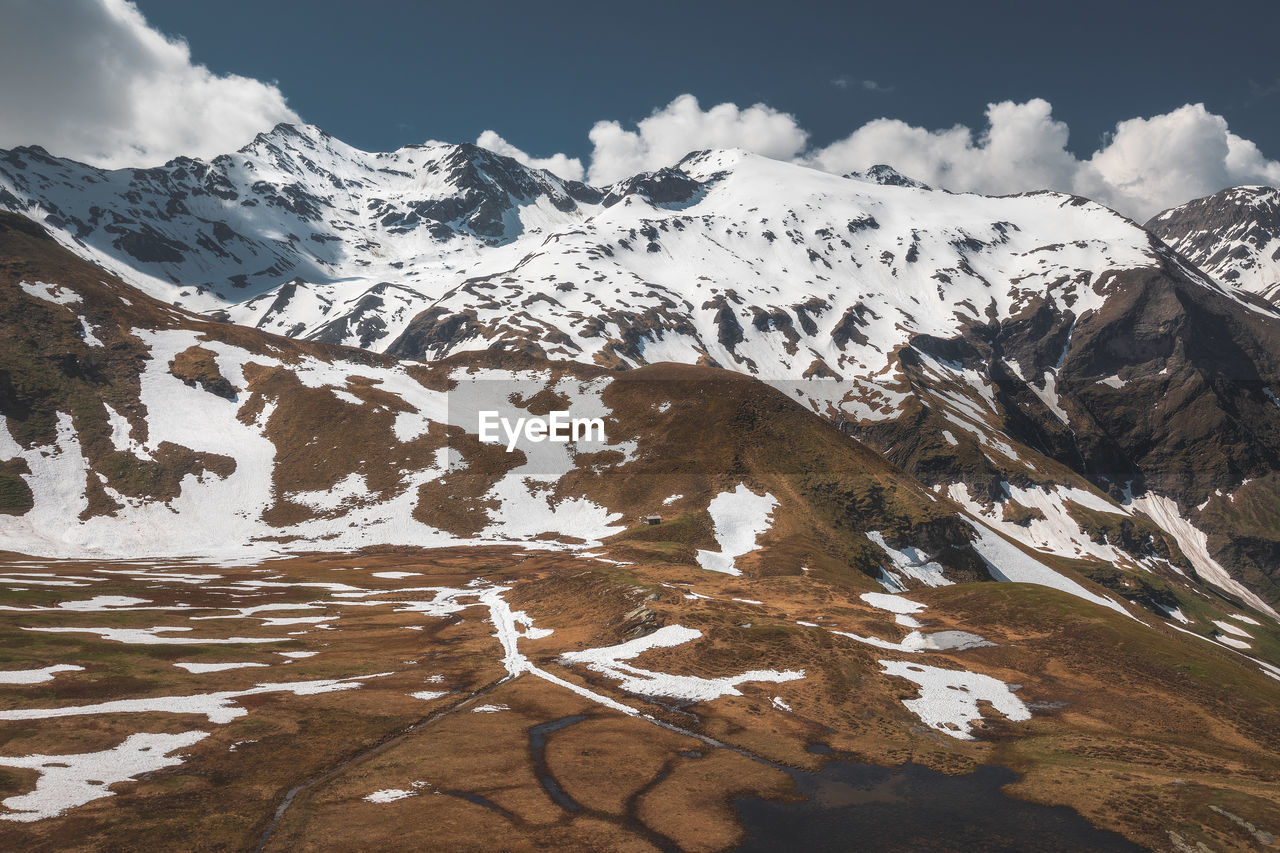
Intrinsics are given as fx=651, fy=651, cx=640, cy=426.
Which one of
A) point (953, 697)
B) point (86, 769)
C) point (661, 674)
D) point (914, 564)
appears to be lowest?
point (953, 697)

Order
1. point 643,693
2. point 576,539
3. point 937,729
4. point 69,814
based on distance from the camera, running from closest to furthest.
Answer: point 69,814
point 937,729
point 643,693
point 576,539

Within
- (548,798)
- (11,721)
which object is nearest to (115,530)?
(11,721)

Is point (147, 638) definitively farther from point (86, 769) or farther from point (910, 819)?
point (910, 819)

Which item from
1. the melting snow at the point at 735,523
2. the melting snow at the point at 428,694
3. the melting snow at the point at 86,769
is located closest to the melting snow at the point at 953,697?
the melting snow at the point at 428,694

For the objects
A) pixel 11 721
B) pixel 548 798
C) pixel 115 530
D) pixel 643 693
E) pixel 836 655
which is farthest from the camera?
pixel 115 530

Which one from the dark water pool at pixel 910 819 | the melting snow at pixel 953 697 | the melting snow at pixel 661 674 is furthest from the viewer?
the melting snow at pixel 661 674

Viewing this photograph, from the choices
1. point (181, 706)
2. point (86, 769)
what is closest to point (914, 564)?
point (181, 706)

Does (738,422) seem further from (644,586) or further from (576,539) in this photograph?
(644,586)

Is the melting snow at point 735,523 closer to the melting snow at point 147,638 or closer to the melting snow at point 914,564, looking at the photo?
the melting snow at point 914,564

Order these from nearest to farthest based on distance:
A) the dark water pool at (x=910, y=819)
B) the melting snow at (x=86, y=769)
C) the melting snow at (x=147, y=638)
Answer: the melting snow at (x=86, y=769) → the dark water pool at (x=910, y=819) → the melting snow at (x=147, y=638)
